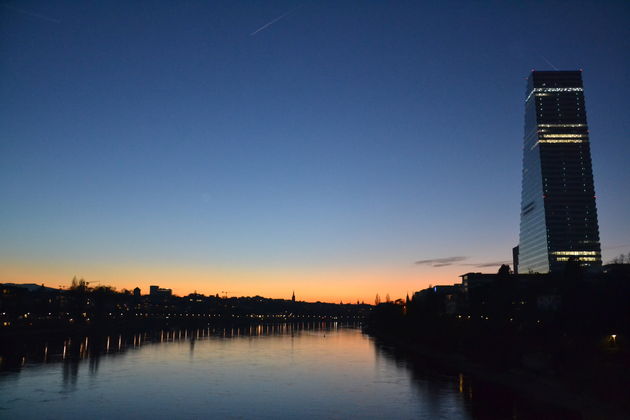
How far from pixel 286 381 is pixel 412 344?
69.8 metres

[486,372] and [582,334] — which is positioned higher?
[582,334]

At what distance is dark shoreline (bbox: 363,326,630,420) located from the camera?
166 ft

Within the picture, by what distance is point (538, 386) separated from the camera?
64.9 meters

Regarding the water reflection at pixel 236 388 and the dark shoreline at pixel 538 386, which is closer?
the dark shoreline at pixel 538 386

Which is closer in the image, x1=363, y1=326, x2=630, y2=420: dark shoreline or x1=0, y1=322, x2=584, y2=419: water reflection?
x1=363, y1=326, x2=630, y2=420: dark shoreline

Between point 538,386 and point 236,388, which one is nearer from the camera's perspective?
point 538,386

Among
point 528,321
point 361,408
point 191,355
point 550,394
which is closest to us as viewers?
point 361,408

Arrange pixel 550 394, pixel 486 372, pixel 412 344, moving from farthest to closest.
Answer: pixel 412 344
pixel 486 372
pixel 550 394

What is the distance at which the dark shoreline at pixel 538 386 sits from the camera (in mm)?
50719

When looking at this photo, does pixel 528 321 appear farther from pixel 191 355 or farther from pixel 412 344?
pixel 191 355

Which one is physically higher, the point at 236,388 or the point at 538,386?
the point at 538,386

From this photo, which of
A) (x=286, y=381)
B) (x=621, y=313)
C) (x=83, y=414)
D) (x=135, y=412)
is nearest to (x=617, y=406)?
(x=621, y=313)

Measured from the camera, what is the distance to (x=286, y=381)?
7519 centimetres

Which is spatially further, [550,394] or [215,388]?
[215,388]
